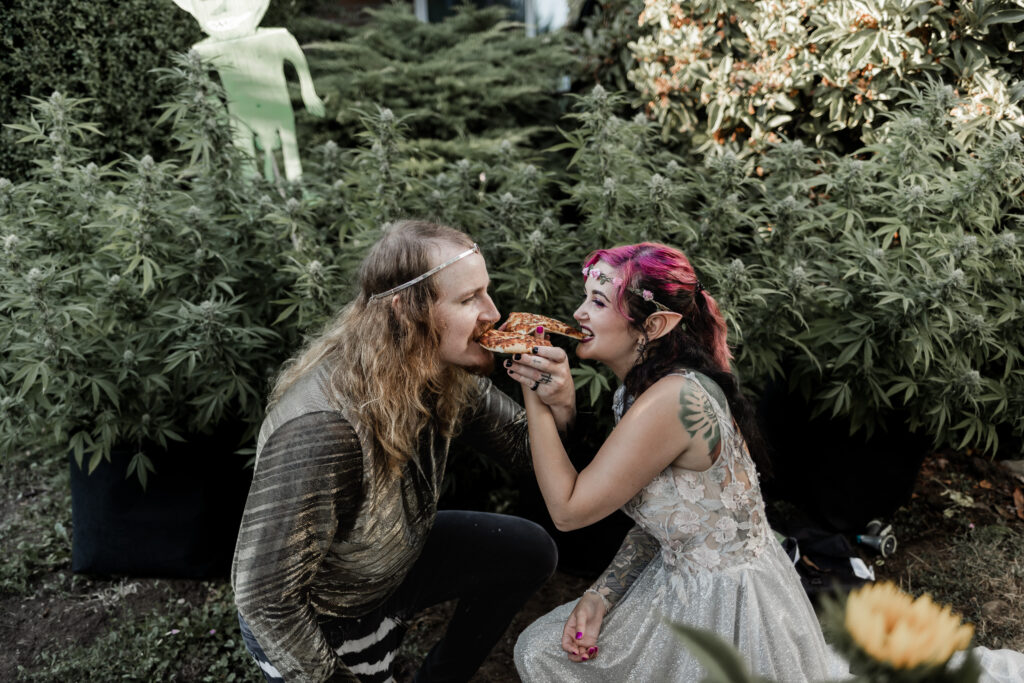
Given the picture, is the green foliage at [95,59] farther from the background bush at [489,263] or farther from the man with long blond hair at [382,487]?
the man with long blond hair at [382,487]

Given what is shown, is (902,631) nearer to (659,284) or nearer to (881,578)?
(659,284)

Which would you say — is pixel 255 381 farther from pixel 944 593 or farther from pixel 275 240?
pixel 944 593

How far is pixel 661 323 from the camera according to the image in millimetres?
2061

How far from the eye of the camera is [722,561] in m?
2.00

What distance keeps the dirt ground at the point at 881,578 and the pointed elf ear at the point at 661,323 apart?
5.07 feet

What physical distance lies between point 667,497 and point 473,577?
2.36 feet

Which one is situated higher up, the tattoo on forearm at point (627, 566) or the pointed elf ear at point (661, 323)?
the pointed elf ear at point (661, 323)

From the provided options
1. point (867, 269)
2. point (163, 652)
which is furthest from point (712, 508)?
point (163, 652)

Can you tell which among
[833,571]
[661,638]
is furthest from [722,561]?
[833,571]

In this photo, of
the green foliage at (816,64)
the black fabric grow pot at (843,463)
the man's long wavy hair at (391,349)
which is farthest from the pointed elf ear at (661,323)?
the green foliage at (816,64)

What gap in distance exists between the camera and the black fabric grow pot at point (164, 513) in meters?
3.11

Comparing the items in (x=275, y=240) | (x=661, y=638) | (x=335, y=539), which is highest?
(x=275, y=240)

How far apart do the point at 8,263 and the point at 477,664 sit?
218 centimetres

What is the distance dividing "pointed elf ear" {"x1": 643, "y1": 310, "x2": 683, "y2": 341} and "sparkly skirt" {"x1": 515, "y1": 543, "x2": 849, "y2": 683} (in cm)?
64
